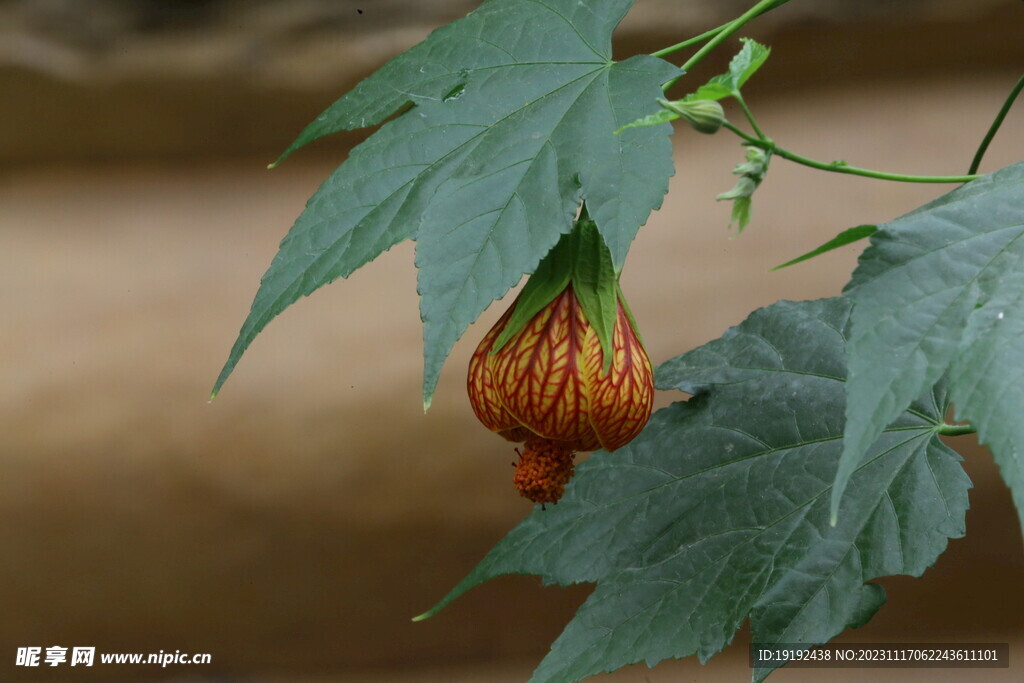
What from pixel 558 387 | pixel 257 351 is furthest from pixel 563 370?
pixel 257 351

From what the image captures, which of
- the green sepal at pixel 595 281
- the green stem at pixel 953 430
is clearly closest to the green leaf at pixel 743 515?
the green stem at pixel 953 430

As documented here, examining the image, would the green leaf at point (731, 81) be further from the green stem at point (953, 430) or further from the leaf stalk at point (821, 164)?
the green stem at point (953, 430)

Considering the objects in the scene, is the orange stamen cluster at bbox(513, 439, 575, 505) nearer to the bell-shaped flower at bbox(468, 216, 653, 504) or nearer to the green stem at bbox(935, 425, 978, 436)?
the bell-shaped flower at bbox(468, 216, 653, 504)

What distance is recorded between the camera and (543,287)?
35 centimetres

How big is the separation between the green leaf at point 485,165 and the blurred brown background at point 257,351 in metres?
0.30

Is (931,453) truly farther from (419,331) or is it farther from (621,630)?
(419,331)

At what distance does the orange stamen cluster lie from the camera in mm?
354

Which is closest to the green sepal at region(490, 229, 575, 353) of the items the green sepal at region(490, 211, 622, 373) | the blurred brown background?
the green sepal at region(490, 211, 622, 373)

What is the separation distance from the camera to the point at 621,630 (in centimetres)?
39

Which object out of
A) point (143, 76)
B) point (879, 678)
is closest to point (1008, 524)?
point (879, 678)

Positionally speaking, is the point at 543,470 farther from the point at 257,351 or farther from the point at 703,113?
the point at 257,351

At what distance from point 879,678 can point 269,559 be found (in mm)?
422

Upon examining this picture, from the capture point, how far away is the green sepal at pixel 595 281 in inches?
13.4

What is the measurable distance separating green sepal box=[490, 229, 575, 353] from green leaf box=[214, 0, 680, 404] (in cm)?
4
